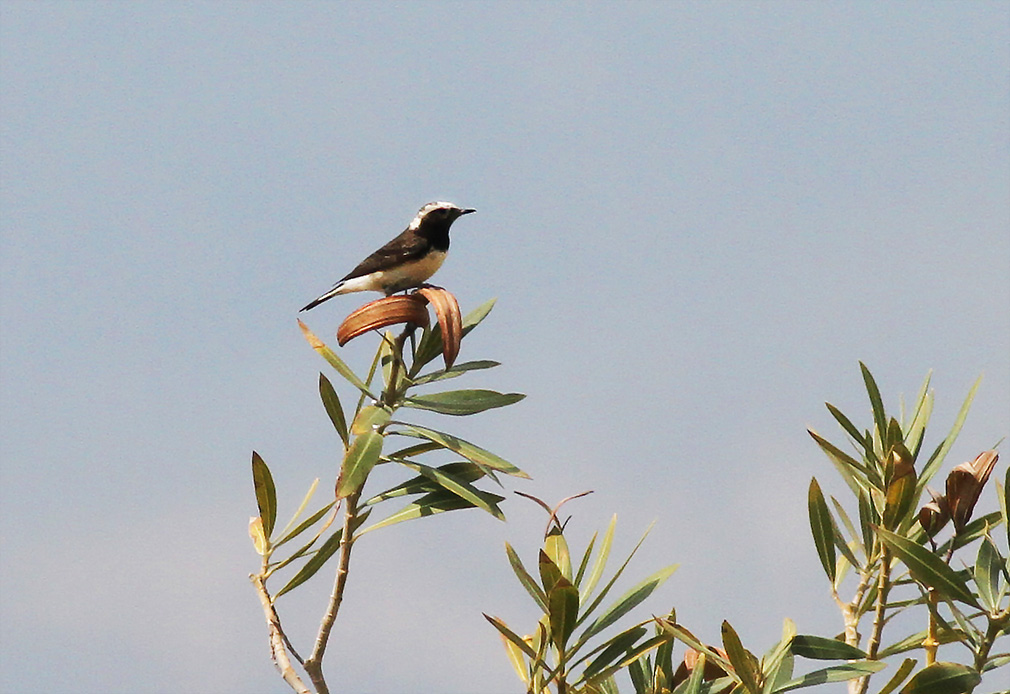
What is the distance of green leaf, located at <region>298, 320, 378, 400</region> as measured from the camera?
12.5 feet

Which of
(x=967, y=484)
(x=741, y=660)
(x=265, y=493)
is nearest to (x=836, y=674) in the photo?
(x=741, y=660)

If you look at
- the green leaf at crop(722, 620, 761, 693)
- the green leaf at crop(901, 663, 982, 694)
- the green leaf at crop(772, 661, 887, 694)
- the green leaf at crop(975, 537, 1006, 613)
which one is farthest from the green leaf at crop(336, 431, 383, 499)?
the green leaf at crop(975, 537, 1006, 613)

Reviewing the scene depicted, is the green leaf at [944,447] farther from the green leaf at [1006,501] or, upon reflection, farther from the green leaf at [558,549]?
the green leaf at [558,549]

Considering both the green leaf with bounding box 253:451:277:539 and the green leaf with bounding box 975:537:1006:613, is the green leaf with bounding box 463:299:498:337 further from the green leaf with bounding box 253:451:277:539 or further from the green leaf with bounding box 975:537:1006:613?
the green leaf with bounding box 975:537:1006:613

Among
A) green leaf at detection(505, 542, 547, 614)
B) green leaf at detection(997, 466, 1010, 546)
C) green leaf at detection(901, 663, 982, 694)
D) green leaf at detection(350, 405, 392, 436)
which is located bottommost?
green leaf at detection(901, 663, 982, 694)

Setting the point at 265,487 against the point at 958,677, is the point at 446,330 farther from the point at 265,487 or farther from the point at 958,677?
the point at 958,677

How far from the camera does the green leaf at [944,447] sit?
3879 millimetres

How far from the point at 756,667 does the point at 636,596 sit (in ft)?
1.47

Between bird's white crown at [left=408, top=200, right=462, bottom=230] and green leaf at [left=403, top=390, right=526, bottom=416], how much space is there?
270cm

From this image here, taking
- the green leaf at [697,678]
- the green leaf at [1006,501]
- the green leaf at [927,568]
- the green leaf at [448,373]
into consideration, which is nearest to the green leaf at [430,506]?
the green leaf at [448,373]

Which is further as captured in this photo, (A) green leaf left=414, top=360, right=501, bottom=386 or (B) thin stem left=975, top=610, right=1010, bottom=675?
(A) green leaf left=414, top=360, right=501, bottom=386

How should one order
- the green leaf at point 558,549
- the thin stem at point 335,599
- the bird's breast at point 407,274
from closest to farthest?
the thin stem at point 335,599
the green leaf at point 558,549
the bird's breast at point 407,274

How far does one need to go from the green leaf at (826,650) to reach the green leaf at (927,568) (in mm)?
292

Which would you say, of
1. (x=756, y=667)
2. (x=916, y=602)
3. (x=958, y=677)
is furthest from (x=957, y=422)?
(x=756, y=667)
